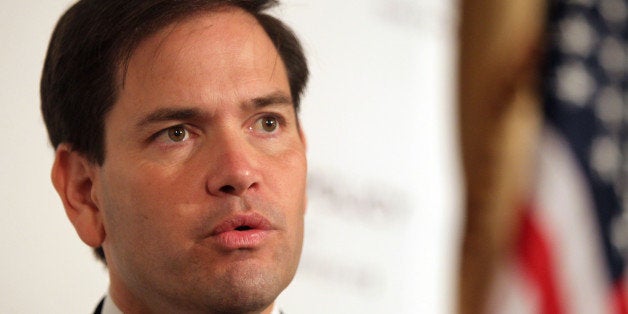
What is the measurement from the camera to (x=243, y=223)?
73.0 inches

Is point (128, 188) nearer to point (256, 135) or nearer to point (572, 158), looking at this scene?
point (256, 135)

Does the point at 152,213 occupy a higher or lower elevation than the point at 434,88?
higher

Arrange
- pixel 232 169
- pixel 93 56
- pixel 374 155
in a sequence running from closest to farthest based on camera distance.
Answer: pixel 232 169
pixel 93 56
pixel 374 155

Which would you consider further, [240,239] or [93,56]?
[93,56]

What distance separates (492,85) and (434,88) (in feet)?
4.36

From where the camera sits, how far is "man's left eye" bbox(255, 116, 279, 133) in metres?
1.97

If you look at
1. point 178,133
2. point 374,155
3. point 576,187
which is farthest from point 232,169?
point 374,155

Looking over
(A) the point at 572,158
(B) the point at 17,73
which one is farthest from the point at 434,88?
(B) the point at 17,73

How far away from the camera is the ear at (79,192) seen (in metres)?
2.02

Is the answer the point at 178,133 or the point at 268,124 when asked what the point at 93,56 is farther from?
the point at 268,124

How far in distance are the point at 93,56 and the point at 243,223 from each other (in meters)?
0.45

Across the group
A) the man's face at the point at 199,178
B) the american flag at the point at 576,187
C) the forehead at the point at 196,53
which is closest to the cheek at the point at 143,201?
the man's face at the point at 199,178

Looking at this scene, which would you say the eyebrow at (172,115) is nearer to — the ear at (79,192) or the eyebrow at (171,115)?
the eyebrow at (171,115)

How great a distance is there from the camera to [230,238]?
6.02ft
